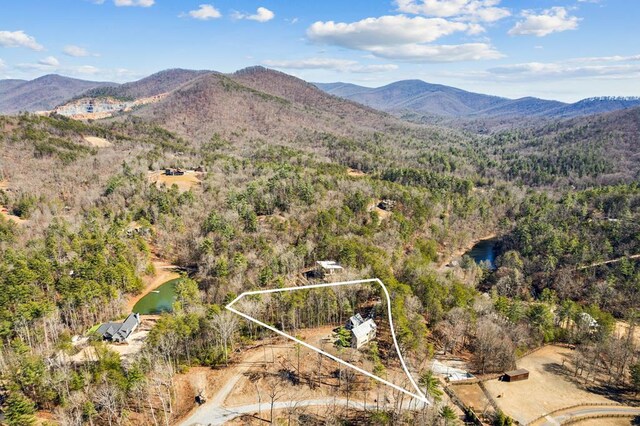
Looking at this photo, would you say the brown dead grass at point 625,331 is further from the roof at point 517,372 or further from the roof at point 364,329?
the roof at point 364,329

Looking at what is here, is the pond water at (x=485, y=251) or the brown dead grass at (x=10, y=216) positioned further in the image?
the pond water at (x=485, y=251)

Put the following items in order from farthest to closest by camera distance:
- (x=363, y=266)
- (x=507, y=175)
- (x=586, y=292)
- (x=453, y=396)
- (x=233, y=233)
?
(x=507, y=175) → (x=233, y=233) → (x=586, y=292) → (x=363, y=266) → (x=453, y=396)

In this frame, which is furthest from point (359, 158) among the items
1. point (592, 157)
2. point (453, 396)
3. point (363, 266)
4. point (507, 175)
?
point (453, 396)

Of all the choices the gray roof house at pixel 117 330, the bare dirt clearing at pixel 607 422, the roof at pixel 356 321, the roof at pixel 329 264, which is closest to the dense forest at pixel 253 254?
the roof at pixel 329 264

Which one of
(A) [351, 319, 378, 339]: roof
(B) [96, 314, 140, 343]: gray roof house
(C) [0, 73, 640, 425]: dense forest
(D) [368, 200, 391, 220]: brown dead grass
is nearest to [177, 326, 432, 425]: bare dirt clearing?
(C) [0, 73, 640, 425]: dense forest

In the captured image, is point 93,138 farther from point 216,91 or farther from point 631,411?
point 631,411

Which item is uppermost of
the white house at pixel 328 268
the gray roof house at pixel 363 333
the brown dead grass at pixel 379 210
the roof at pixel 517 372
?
the brown dead grass at pixel 379 210
